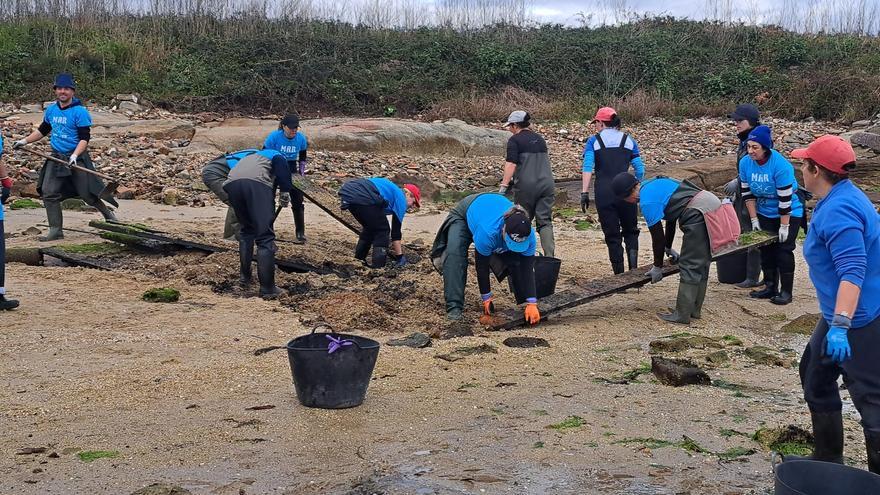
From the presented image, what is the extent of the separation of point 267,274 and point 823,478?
6.17m

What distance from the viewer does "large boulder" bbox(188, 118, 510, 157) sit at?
66.5 feet

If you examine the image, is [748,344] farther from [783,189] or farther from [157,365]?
[157,365]

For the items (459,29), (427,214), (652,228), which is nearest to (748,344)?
(652,228)

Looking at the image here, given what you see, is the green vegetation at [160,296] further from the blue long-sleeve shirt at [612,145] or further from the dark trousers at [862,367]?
the dark trousers at [862,367]

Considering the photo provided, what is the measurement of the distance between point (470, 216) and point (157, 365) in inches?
105

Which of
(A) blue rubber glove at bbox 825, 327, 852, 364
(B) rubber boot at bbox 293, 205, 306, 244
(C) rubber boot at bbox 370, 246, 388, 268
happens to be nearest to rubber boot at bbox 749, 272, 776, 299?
(C) rubber boot at bbox 370, 246, 388, 268

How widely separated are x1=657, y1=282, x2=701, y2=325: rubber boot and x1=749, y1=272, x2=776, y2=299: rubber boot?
4.79 feet

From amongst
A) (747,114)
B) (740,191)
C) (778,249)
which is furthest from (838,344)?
(740,191)

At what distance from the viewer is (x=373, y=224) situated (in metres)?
10.4

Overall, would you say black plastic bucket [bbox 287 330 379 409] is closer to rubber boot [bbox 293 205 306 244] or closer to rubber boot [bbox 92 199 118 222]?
rubber boot [bbox 293 205 306 244]

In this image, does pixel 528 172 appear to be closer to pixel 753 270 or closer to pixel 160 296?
pixel 753 270

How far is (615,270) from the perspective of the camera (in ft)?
32.1

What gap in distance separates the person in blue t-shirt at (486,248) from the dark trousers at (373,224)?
1.99 meters

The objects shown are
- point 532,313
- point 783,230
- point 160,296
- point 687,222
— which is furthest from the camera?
point 783,230
